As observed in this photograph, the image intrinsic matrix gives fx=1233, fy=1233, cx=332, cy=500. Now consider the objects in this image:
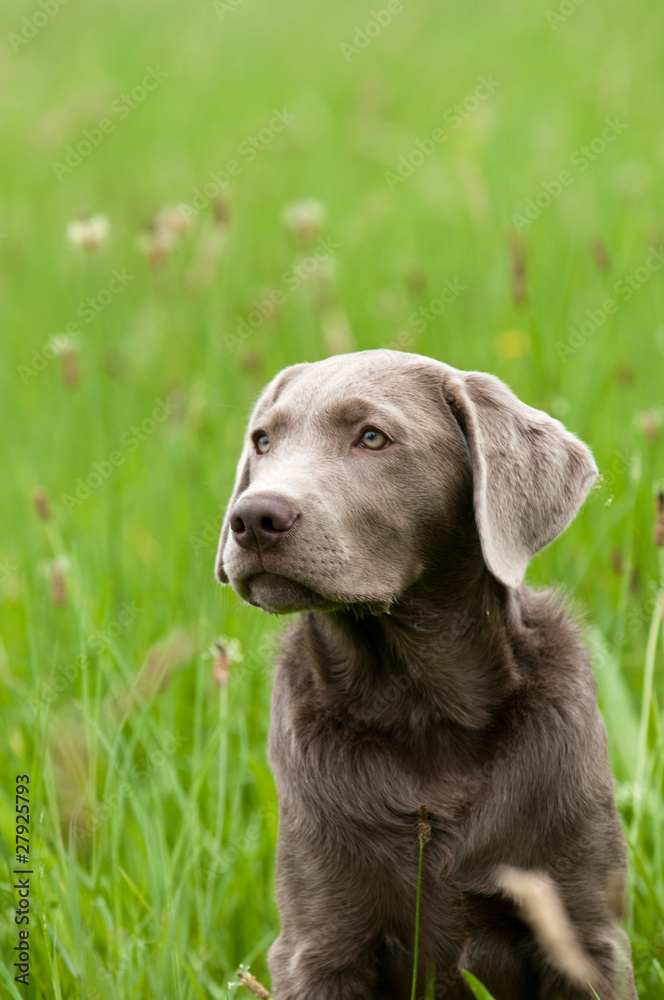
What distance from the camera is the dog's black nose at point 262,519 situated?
2.32 m

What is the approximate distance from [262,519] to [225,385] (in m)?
2.86

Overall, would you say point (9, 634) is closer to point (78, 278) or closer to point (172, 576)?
point (172, 576)

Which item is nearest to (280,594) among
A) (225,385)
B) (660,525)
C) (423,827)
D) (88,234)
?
(423,827)

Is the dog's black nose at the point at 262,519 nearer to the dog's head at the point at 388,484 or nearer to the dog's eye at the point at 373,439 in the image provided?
the dog's head at the point at 388,484

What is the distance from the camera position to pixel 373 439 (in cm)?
263

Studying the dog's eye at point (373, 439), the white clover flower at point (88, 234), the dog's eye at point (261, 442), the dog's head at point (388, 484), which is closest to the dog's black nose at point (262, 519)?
the dog's head at point (388, 484)


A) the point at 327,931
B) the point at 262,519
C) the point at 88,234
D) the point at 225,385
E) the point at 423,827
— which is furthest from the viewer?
the point at 225,385

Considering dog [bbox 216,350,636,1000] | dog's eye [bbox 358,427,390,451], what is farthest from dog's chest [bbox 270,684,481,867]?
dog's eye [bbox 358,427,390,451]

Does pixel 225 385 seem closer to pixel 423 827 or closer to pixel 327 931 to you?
pixel 327 931

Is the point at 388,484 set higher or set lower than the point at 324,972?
higher

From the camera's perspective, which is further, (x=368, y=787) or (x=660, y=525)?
(x=660, y=525)

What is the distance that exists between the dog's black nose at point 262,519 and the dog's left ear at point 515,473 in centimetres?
42

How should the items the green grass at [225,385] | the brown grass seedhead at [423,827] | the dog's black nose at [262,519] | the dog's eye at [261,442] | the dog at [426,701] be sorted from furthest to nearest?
the green grass at [225,385] < the dog's eye at [261,442] < the dog at [426,701] < the dog's black nose at [262,519] < the brown grass seedhead at [423,827]

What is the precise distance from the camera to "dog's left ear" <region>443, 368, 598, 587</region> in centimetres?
251
